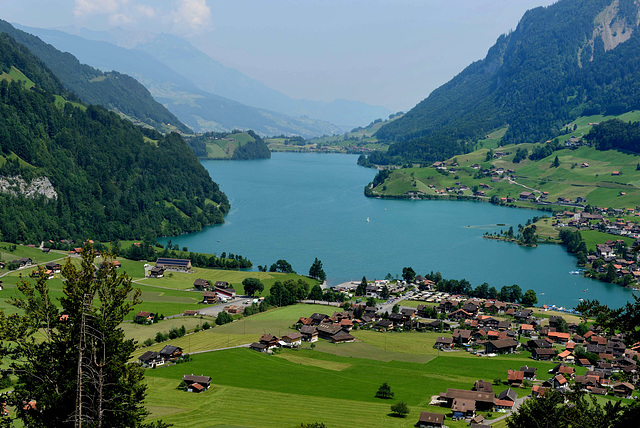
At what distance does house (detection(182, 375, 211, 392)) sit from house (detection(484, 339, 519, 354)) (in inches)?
936

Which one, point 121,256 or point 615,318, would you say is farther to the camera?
point 121,256

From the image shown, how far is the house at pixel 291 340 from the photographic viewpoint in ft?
167

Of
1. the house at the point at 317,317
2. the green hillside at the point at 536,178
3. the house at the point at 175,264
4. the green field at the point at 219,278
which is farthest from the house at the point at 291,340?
the green hillside at the point at 536,178

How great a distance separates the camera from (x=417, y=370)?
44969mm

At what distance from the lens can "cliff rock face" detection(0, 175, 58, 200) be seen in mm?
94250

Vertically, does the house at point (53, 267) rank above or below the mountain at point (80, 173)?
below

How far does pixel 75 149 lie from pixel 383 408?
97.2 meters

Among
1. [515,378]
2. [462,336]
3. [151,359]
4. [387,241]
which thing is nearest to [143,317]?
[151,359]

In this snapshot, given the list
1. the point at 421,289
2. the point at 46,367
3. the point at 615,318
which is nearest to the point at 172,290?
the point at 421,289

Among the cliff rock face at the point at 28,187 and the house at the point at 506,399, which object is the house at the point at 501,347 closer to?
the house at the point at 506,399

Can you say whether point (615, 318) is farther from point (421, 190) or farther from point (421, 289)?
point (421, 190)

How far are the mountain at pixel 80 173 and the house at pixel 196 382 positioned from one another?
5626 cm

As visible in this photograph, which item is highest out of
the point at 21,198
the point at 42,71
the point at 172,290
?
the point at 42,71

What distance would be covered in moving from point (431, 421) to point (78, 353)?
22.6 m
